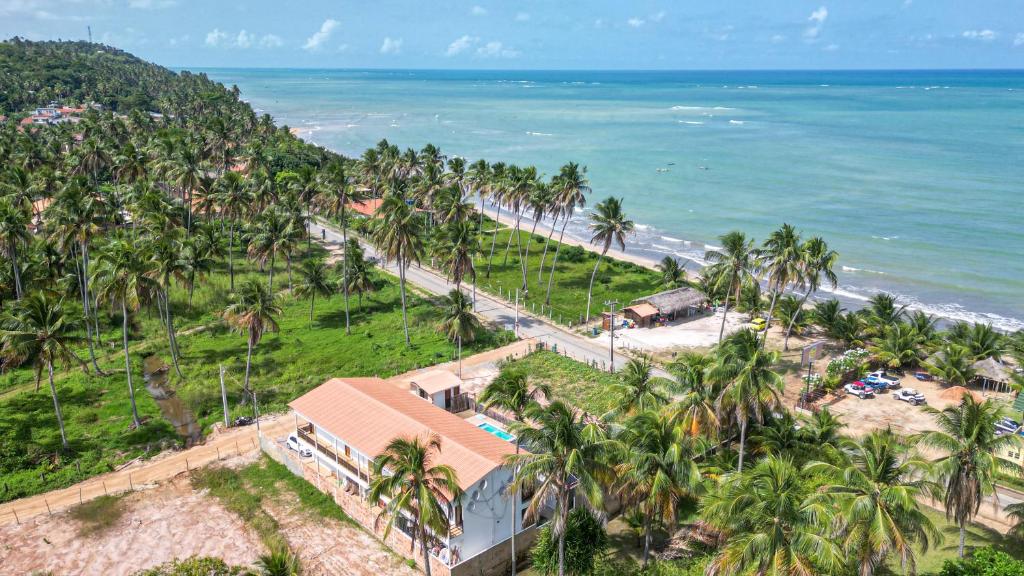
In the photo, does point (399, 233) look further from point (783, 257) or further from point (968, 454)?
point (968, 454)

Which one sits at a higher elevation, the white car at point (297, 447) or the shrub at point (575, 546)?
the shrub at point (575, 546)

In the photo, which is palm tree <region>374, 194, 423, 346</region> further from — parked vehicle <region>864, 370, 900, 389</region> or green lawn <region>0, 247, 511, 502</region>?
parked vehicle <region>864, 370, 900, 389</region>

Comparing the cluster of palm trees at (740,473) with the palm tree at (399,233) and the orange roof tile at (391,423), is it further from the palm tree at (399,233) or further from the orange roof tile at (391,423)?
the palm tree at (399,233)

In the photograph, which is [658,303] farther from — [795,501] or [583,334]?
[795,501]

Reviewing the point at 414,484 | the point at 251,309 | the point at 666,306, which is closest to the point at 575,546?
the point at 414,484

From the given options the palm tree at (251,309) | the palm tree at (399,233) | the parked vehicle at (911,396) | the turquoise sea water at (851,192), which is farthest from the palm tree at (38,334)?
the turquoise sea water at (851,192)

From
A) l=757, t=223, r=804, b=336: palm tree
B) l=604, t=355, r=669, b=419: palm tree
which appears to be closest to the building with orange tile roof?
l=604, t=355, r=669, b=419: palm tree
